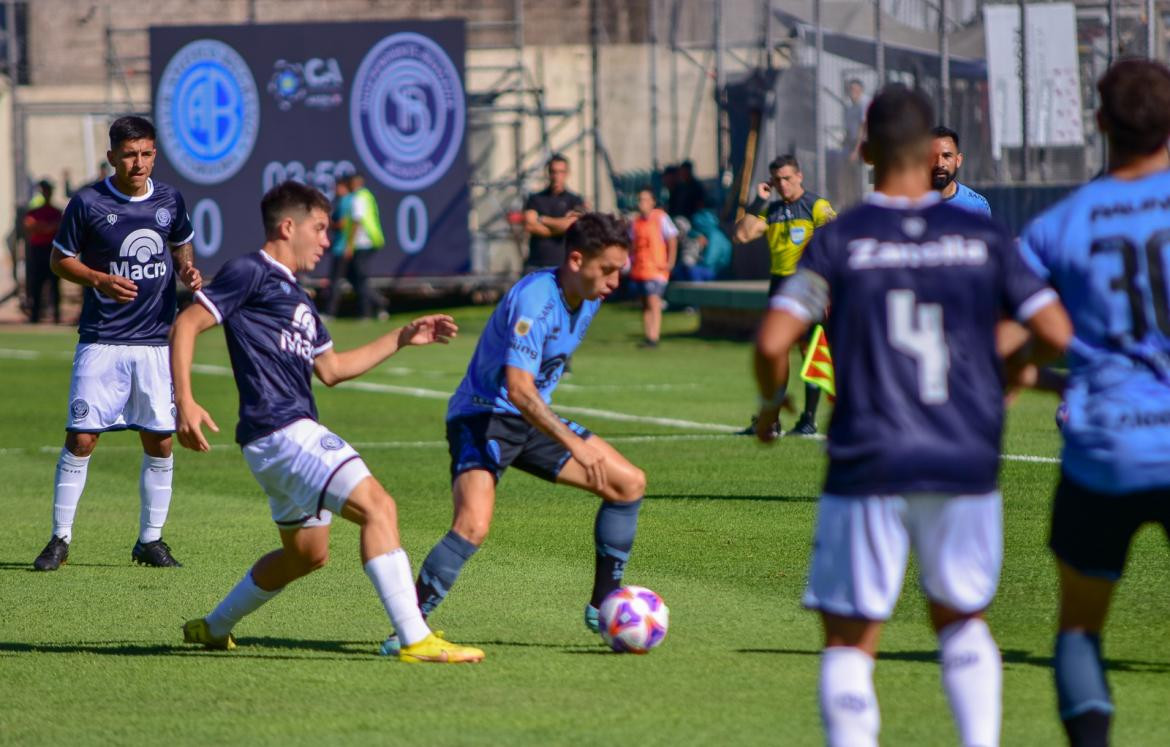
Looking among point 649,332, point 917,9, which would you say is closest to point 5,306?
point 649,332

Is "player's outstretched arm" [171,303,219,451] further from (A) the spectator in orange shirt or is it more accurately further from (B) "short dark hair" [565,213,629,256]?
(A) the spectator in orange shirt

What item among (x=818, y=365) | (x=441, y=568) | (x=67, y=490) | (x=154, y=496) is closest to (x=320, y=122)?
(x=818, y=365)

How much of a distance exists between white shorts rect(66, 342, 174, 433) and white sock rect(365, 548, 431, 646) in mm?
3241

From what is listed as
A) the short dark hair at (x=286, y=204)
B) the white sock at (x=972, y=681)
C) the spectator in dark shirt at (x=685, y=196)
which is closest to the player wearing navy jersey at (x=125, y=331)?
the short dark hair at (x=286, y=204)

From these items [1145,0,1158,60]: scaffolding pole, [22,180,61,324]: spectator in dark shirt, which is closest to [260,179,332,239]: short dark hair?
[1145,0,1158,60]: scaffolding pole

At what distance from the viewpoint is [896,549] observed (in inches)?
181

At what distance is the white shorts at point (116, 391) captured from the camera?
9570 mm

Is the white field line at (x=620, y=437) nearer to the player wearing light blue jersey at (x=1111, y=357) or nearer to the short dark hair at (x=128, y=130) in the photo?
the short dark hair at (x=128, y=130)

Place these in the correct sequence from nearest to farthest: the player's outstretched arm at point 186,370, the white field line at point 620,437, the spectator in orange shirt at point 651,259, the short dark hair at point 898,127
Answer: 1. the short dark hair at point 898,127
2. the player's outstretched arm at point 186,370
3. the white field line at point 620,437
4. the spectator in orange shirt at point 651,259

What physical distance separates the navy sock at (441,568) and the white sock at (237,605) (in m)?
0.58

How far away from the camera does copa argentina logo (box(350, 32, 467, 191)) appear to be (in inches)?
1219

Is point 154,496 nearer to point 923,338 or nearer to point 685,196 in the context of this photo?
point 923,338

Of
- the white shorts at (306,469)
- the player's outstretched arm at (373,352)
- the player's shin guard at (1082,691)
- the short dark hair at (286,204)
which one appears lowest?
the player's shin guard at (1082,691)

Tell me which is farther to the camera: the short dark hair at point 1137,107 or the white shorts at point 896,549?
the short dark hair at point 1137,107
